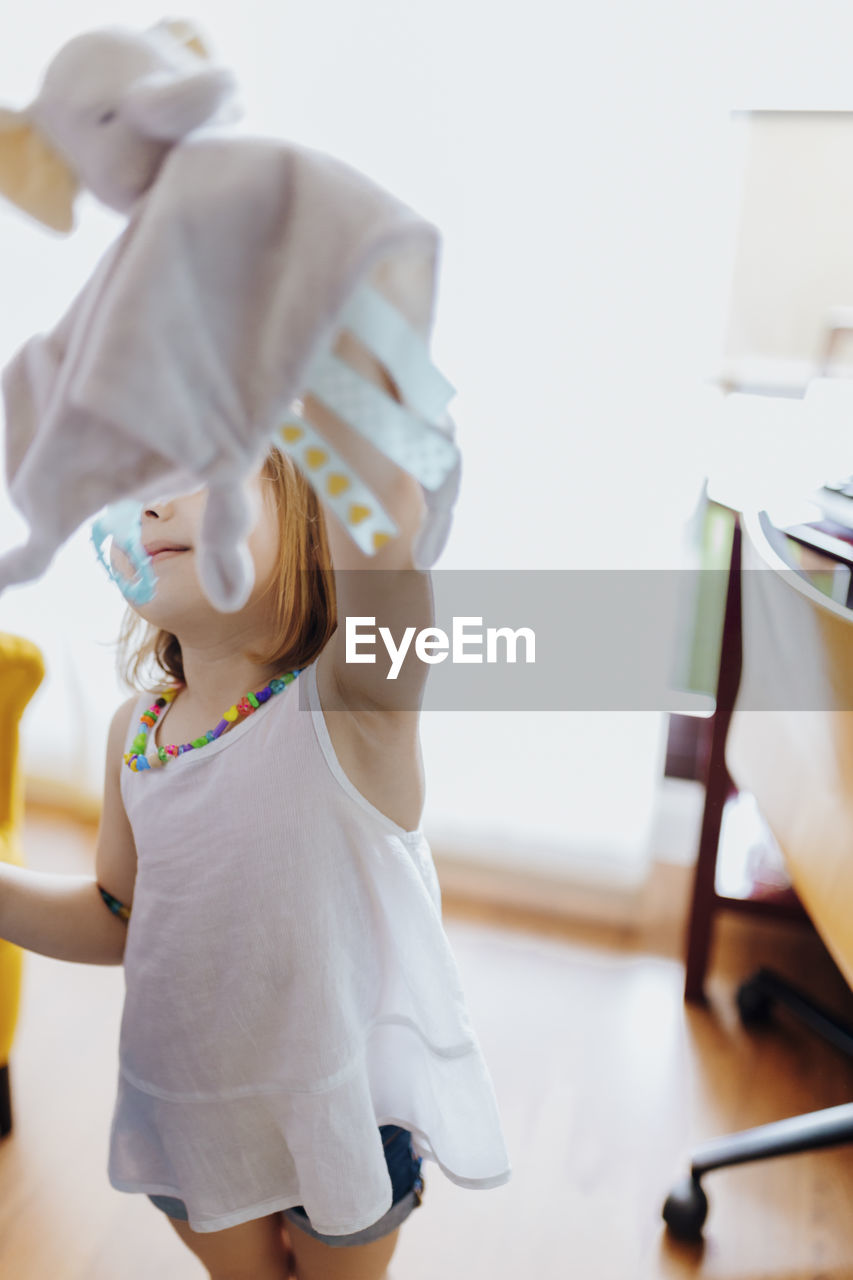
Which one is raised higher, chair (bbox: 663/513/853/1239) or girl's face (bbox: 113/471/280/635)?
girl's face (bbox: 113/471/280/635)

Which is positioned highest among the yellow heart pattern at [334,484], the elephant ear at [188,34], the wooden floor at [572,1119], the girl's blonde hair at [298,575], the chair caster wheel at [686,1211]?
the elephant ear at [188,34]

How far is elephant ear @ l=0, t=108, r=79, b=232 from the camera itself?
0.47m

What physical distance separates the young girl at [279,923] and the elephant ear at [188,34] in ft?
0.96

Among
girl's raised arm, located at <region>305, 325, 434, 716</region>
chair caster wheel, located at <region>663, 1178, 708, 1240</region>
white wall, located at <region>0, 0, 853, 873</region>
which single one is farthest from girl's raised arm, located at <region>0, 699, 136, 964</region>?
white wall, located at <region>0, 0, 853, 873</region>

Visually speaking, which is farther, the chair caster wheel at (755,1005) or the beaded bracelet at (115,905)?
the chair caster wheel at (755,1005)

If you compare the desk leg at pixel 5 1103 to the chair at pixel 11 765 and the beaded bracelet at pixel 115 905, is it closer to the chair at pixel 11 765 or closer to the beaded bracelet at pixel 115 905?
the chair at pixel 11 765

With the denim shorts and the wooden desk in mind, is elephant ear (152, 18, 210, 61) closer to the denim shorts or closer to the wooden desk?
Answer: the denim shorts

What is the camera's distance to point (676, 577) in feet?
5.24

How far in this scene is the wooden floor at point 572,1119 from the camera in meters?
1.23

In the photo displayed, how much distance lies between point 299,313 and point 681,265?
1.17 metres

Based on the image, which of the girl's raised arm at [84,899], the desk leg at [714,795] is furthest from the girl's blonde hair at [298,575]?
the desk leg at [714,795]

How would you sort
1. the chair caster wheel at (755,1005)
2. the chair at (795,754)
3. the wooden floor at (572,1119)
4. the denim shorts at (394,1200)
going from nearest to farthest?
the denim shorts at (394,1200), the chair at (795,754), the wooden floor at (572,1119), the chair caster wheel at (755,1005)

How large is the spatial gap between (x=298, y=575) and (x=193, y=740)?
150 mm

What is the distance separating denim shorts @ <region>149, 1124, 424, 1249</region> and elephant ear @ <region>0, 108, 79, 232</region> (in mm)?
743
